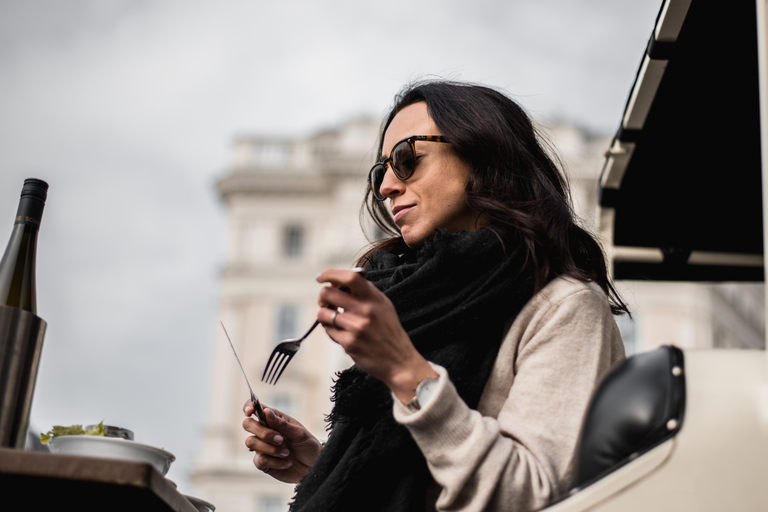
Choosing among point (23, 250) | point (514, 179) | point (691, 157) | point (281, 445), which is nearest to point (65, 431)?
point (23, 250)

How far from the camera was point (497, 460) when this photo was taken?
4.37ft

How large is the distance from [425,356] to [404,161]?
0.50 metres

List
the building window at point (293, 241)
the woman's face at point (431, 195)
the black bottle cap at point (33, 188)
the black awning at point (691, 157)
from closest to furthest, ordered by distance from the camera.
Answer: the black bottle cap at point (33, 188)
the woman's face at point (431, 195)
the black awning at point (691, 157)
the building window at point (293, 241)

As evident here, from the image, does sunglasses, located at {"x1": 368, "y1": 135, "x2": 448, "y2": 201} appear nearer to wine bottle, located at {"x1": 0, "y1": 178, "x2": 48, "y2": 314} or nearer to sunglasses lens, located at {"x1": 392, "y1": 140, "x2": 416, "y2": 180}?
sunglasses lens, located at {"x1": 392, "y1": 140, "x2": 416, "y2": 180}

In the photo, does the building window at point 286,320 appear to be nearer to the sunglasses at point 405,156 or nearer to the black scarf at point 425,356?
the sunglasses at point 405,156

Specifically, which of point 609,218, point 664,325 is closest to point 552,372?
point 609,218

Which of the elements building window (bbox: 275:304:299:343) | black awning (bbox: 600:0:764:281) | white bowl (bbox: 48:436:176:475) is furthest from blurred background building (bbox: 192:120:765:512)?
white bowl (bbox: 48:436:176:475)

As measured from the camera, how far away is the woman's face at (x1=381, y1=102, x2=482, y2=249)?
6.26 feet

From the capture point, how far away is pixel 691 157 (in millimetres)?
2684

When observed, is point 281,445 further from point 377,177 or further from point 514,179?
point 514,179

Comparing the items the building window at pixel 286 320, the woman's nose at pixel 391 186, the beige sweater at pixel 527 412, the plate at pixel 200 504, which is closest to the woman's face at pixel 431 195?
the woman's nose at pixel 391 186

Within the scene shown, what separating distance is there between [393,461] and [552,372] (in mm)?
313

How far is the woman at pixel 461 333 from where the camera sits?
1343 mm

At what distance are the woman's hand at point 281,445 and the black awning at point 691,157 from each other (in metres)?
1.23
